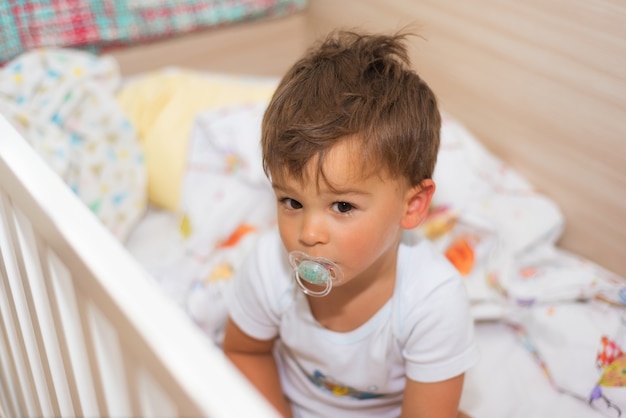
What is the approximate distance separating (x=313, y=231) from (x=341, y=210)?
0.13 feet

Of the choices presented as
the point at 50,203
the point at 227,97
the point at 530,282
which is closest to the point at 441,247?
the point at 530,282

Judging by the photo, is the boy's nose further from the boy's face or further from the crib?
the crib

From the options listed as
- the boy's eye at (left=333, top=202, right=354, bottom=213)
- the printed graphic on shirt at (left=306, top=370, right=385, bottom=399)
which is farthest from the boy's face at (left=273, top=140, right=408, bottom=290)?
the printed graphic on shirt at (left=306, top=370, right=385, bottom=399)

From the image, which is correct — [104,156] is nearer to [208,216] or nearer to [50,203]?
[208,216]

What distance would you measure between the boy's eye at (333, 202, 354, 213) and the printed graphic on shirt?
0.27 metres

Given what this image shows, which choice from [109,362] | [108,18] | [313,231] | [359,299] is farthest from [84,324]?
[108,18]

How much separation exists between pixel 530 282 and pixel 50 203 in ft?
2.59

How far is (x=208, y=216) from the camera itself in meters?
1.30

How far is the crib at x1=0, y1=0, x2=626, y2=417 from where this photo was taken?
0.54m

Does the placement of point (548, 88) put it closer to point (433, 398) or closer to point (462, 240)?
point (462, 240)

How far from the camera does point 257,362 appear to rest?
99 centimetres

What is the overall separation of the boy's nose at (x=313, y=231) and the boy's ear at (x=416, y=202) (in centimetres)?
12

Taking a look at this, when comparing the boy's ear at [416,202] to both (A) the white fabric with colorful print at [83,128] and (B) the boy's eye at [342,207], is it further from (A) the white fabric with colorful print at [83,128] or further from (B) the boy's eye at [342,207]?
(A) the white fabric with colorful print at [83,128]

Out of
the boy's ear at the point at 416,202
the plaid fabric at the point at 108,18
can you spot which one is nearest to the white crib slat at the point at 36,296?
the boy's ear at the point at 416,202
